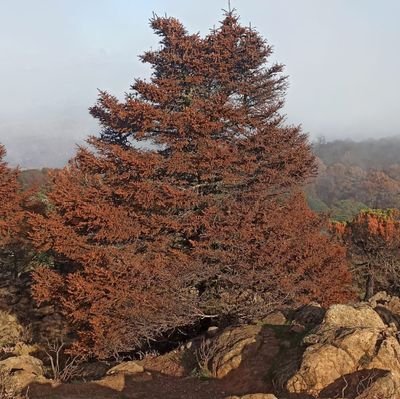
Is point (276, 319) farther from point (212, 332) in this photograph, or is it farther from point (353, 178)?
point (353, 178)

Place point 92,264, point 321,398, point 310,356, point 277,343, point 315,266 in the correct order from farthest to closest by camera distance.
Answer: point 315,266 < point 92,264 < point 277,343 < point 310,356 < point 321,398

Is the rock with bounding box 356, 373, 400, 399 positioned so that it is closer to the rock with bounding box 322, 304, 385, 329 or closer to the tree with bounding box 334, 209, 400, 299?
the rock with bounding box 322, 304, 385, 329

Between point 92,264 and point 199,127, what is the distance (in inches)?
204

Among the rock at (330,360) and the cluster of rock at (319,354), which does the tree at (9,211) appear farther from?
the rock at (330,360)

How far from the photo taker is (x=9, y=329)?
20.1m

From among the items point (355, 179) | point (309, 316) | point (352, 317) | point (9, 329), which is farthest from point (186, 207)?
point (355, 179)

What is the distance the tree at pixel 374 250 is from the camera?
25625 mm

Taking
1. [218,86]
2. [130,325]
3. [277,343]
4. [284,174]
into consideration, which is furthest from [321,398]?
[218,86]

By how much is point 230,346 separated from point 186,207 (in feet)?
16.2

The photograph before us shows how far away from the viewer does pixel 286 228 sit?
583 inches

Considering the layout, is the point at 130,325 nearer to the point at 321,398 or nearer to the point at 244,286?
the point at 244,286

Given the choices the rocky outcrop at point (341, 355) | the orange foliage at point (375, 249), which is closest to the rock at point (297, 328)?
the rocky outcrop at point (341, 355)

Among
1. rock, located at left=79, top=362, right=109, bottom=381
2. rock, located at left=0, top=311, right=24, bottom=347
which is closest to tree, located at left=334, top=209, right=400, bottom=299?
rock, located at left=79, top=362, right=109, bottom=381

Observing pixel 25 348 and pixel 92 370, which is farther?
pixel 25 348
